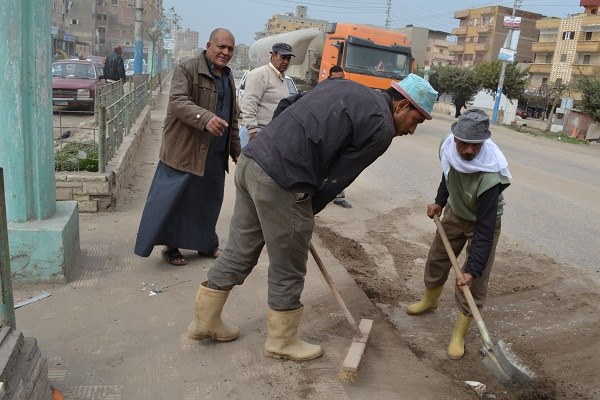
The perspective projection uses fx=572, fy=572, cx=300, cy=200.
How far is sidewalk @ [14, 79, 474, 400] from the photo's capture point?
282 cm

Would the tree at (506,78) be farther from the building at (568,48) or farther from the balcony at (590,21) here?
the balcony at (590,21)

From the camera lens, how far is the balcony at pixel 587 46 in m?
49.3

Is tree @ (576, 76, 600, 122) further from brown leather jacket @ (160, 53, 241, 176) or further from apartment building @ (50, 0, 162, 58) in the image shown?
apartment building @ (50, 0, 162, 58)

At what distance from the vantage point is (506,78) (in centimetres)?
3556

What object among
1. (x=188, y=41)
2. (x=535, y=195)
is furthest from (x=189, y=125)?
(x=188, y=41)

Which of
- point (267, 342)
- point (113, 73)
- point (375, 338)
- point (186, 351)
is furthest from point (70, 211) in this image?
point (113, 73)

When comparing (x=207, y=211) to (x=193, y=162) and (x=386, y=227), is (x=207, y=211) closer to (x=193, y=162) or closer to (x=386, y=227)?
(x=193, y=162)

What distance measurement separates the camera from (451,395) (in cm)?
296

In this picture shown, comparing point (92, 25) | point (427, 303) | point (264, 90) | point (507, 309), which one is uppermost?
point (92, 25)

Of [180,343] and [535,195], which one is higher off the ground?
[180,343]

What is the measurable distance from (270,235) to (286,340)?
63cm

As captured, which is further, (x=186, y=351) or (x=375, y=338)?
(x=375, y=338)

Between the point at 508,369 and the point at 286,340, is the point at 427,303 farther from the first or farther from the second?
the point at 286,340

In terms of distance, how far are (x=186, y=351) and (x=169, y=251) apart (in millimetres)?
1417
